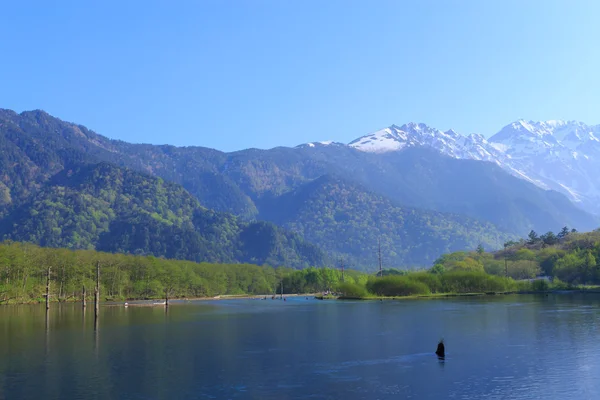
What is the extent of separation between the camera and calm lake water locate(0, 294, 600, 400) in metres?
58.0

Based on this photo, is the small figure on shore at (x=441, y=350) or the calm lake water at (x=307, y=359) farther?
the small figure on shore at (x=441, y=350)

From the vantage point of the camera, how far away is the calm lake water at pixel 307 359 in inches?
2283

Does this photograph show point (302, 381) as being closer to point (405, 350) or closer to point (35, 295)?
point (405, 350)

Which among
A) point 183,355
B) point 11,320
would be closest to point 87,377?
point 183,355

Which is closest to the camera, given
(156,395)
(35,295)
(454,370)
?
(156,395)

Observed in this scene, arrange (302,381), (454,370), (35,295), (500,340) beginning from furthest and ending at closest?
(35,295)
(500,340)
(454,370)
(302,381)

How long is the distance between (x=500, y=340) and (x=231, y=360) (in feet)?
132

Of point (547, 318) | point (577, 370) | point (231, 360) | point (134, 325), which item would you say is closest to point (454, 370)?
point (577, 370)

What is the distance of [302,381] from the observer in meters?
62.5

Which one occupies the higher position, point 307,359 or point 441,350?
point 441,350

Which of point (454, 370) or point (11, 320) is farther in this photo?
point (11, 320)

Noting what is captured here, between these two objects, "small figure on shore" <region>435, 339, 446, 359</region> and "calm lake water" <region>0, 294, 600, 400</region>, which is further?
"small figure on shore" <region>435, 339, 446, 359</region>

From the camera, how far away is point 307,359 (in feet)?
254

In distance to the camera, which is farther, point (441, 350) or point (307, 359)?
point (307, 359)
